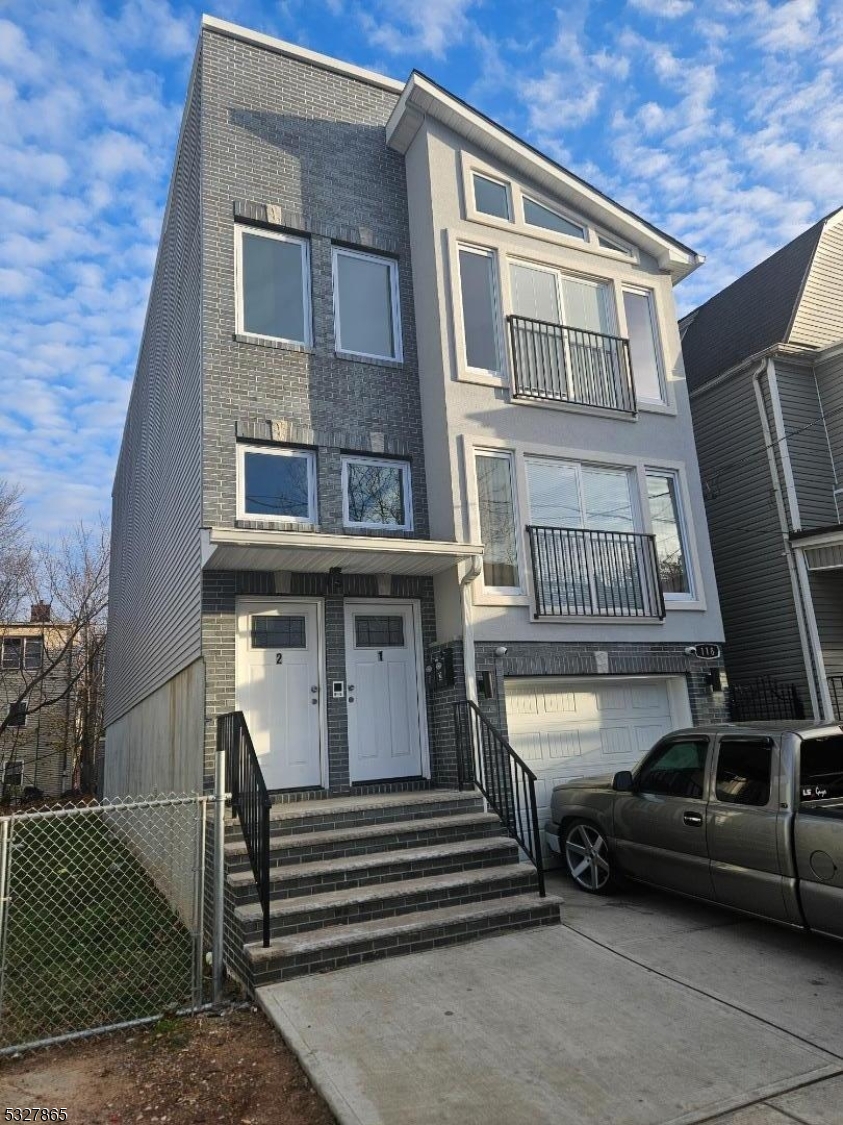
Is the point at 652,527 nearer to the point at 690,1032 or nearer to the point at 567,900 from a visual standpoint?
the point at 567,900

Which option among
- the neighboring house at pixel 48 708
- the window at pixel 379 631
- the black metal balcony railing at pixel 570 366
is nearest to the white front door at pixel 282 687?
the window at pixel 379 631

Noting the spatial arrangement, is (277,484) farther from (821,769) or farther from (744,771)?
(821,769)

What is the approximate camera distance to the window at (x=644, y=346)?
1061 cm

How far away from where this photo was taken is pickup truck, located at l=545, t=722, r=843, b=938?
4.82m

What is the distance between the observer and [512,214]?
10.3 m

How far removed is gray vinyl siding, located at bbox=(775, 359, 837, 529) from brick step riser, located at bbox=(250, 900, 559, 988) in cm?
787

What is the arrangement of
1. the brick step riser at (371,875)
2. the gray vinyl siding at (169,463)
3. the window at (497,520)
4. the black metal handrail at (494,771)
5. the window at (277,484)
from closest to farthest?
the brick step riser at (371,875), the black metal handrail at (494,771), the window at (277,484), the window at (497,520), the gray vinyl siding at (169,463)

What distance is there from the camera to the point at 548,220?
10.8 meters

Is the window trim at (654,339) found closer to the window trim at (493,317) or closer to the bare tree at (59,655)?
the window trim at (493,317)

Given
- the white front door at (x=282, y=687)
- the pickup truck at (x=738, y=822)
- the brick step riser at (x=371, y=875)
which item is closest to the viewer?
the pickup truck at (x=738, y=822)

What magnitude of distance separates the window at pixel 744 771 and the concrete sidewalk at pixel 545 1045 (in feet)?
3.40

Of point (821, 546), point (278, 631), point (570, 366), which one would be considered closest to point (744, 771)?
point (278, 631)

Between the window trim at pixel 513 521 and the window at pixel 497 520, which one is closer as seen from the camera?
the window trim at pixel 513 521

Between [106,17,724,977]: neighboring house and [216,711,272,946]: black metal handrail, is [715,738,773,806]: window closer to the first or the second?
[106,17,724,977]: neighboring house
